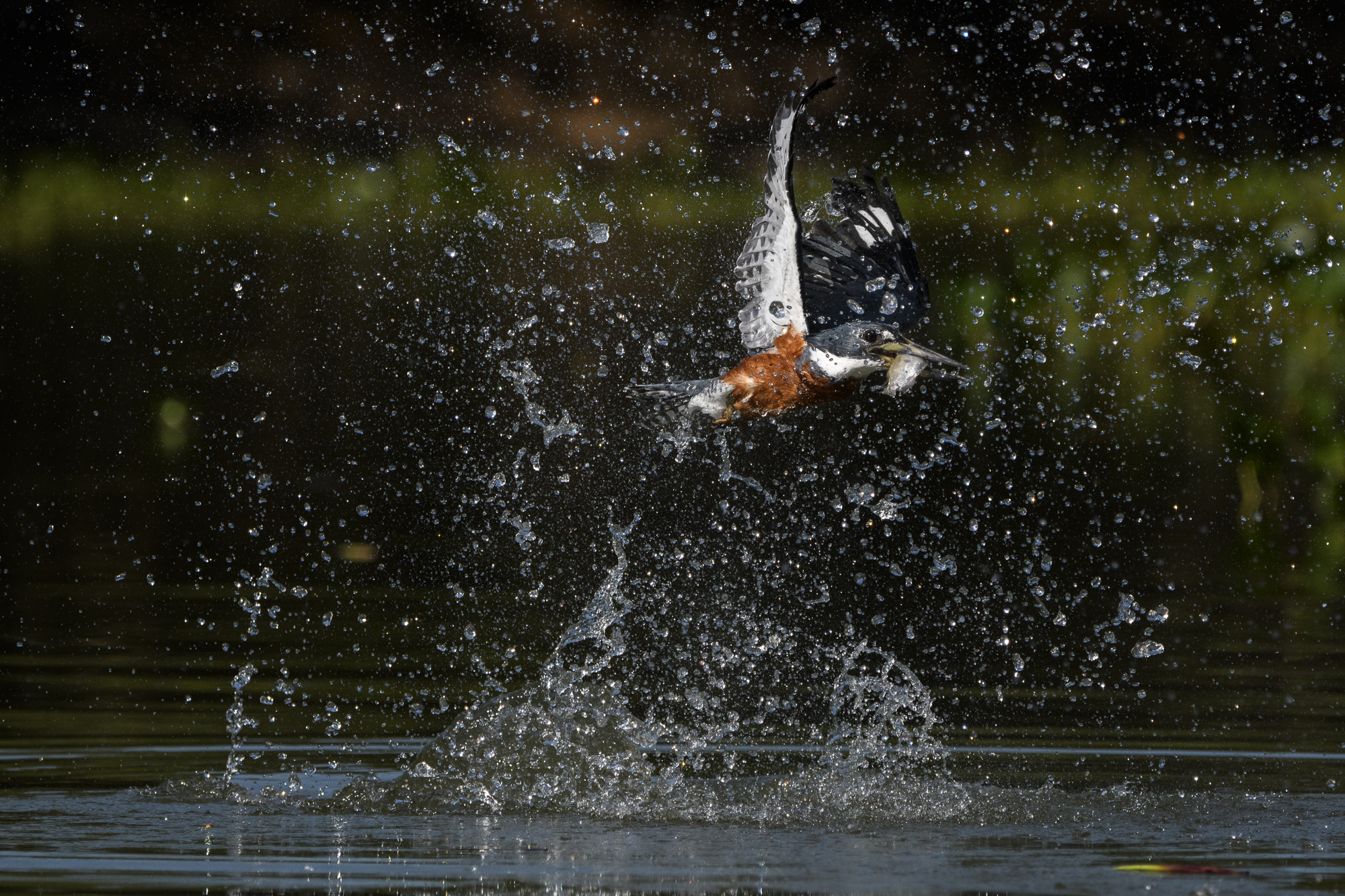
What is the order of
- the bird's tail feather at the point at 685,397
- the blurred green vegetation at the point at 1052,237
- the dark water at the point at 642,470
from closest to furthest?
the dark water at the point at 642,470, the bird's tail feather at the point at 685,397, the blurred green vegetation at the point at 1052,237

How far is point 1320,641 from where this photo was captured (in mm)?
6477

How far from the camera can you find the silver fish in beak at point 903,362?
15.8ft

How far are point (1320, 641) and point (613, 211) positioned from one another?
656 inches

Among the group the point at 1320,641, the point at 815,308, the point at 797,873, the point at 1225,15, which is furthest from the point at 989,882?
the point at 1225,15

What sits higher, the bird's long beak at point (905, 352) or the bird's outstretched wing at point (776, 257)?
the bird's outstretched wing at point (776, 257)

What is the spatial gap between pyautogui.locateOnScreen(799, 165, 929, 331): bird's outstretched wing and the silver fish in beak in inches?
23.9

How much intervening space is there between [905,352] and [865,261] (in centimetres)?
85

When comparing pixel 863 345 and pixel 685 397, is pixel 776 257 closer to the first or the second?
pixel 863 345

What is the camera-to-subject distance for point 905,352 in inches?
191

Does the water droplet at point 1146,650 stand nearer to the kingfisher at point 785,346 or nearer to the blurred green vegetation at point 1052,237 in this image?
the blurred green vegetation at point 1052,237

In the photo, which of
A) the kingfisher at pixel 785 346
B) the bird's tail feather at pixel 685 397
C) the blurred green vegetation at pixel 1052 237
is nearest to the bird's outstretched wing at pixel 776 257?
the kingfisher at pixel 785 346

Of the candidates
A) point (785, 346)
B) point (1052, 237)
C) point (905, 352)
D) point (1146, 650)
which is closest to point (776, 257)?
point (785, 346)

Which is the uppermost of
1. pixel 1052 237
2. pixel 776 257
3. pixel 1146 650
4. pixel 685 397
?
pixel 1052 237

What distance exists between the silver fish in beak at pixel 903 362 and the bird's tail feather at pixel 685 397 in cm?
40
